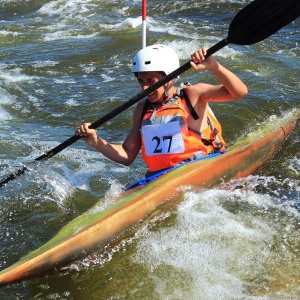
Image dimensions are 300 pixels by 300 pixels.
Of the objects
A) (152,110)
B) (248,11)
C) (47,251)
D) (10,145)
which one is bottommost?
(10,145)

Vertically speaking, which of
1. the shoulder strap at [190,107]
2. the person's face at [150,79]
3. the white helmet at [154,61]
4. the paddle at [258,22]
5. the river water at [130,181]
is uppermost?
the paddle at [258,22]

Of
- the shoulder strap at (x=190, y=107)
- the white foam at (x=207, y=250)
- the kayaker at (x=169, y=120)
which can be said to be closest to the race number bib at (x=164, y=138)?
the kayaker at (x=169, y=120)

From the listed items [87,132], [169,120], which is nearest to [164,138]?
[169,120]

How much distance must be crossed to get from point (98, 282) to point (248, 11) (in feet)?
8.00

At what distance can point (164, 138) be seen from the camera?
5215 millimetres

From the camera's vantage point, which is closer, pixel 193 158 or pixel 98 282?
pixel 98 282

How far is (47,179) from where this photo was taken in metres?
5.96

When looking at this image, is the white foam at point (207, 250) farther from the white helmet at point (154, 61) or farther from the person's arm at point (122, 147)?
the white helmet at point (154, 61)

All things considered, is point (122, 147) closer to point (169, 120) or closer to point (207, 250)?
point (169, 120)

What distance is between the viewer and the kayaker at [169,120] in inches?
196

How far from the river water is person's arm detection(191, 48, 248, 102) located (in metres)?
0.84

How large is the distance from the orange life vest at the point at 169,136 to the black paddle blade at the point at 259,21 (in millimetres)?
716

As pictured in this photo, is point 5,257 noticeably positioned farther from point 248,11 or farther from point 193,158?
point 248,11

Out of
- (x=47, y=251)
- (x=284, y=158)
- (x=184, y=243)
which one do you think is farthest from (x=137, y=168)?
(x=47, y=251)
